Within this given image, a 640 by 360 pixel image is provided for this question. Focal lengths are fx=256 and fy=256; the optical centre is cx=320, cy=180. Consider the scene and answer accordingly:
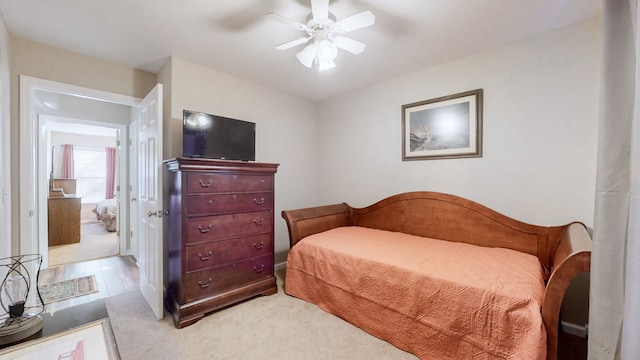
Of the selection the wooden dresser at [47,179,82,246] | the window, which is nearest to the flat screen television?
the wooden dresser at [47,179,82,246]

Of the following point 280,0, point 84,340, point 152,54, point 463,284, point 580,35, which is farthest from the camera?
point 152,54

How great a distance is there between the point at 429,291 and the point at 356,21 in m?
1.80

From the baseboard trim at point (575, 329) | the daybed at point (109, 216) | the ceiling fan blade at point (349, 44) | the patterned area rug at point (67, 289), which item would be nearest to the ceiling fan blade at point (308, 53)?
the ceiling fan blade at point (349, 44)

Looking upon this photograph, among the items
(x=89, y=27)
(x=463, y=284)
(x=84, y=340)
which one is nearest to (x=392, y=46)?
(x=463, y=284)

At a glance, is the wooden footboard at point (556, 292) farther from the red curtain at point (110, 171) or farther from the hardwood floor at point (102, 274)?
the red curtain at point (110, 171)

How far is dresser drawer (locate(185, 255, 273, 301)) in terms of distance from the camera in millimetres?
2113

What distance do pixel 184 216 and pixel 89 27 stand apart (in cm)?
165

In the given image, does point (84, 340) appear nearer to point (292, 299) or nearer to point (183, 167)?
point (183, 167)

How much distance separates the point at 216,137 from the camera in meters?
2.51

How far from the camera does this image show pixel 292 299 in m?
2.52

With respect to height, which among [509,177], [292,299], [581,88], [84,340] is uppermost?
[581,88]

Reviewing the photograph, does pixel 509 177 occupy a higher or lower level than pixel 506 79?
lower

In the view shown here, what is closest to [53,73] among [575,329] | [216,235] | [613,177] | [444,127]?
[216,235]

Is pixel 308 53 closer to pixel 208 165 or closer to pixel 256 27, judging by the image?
pixel 256 27
